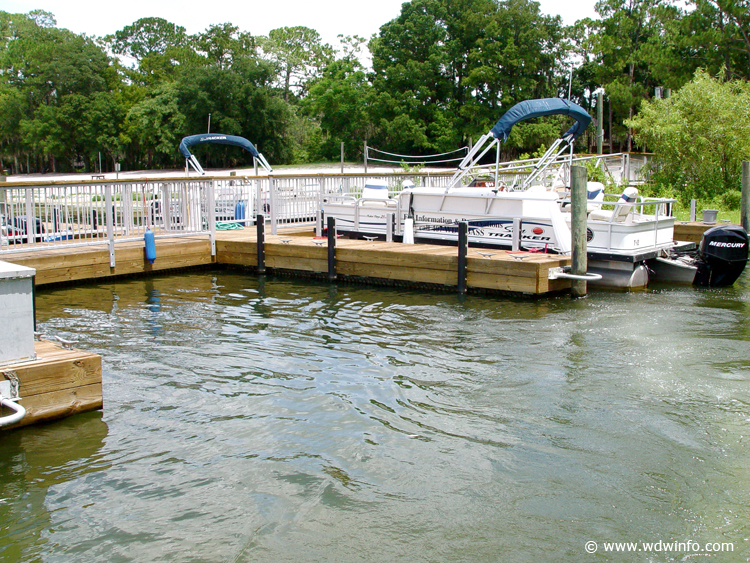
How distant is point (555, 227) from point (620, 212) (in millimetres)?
1323

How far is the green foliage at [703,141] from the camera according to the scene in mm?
26484

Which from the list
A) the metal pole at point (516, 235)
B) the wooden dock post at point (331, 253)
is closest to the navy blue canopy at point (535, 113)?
the metal pole at point (516, 235)

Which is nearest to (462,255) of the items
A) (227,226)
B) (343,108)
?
(227,226)

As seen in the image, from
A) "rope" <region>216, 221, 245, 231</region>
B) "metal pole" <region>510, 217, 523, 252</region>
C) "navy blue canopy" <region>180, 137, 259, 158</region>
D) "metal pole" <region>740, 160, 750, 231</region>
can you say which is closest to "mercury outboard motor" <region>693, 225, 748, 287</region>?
"metal pole" <region>510, 217, 523, 252</region>

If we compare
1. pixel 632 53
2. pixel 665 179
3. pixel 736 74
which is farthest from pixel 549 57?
pixel 665 179

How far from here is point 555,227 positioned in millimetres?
15320

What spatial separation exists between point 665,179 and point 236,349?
22.2 m

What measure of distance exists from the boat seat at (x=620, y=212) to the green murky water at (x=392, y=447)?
11.4ft

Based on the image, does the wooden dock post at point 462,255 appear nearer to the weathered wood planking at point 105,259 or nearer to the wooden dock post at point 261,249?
the wooden dock post at point 261,249

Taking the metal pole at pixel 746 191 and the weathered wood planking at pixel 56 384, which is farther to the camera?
the metal pole at pixel 746 191

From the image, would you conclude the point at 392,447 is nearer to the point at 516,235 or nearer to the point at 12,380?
the point at 12,380

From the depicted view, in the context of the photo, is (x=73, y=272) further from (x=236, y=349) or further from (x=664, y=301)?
(x=664, y=301)

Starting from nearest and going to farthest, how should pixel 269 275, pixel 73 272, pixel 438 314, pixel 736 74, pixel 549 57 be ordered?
pixel 438 314
pixel 73 272
pixel 269 275
pixel 736 74
pixel 549 57

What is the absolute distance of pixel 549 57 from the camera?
61312 mm
